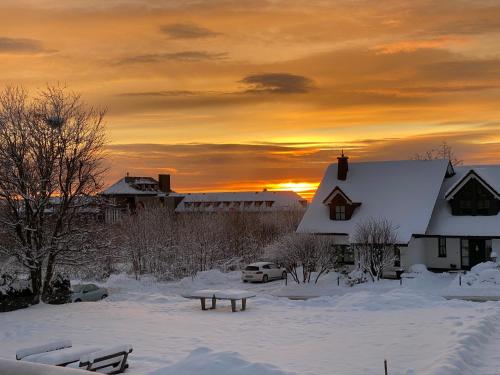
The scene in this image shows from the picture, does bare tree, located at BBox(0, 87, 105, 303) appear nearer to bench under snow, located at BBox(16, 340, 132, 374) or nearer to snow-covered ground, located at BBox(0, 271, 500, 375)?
snow-covered ground, located at BBox(0, 271, 500, 375)

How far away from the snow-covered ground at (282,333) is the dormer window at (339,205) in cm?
1460

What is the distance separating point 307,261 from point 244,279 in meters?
5.07

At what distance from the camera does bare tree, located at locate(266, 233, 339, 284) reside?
35719mm

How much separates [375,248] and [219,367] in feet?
81.6

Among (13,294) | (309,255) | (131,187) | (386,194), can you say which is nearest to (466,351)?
(13,294)

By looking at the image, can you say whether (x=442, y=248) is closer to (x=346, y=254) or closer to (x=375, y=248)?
(x=375, y=248)

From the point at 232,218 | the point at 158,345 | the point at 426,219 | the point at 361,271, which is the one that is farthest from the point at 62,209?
the point at 232,218

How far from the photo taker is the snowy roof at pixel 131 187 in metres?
85.7

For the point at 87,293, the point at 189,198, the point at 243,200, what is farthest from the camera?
the point at 189,198

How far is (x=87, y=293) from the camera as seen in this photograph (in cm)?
3003

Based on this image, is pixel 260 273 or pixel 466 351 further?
pixel 260 273

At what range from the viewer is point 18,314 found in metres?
22.7

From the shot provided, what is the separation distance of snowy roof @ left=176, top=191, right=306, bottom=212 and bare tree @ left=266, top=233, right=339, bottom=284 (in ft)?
176

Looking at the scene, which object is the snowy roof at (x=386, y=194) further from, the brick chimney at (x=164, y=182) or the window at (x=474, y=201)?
the brick chimney at (x=164, y=182)
